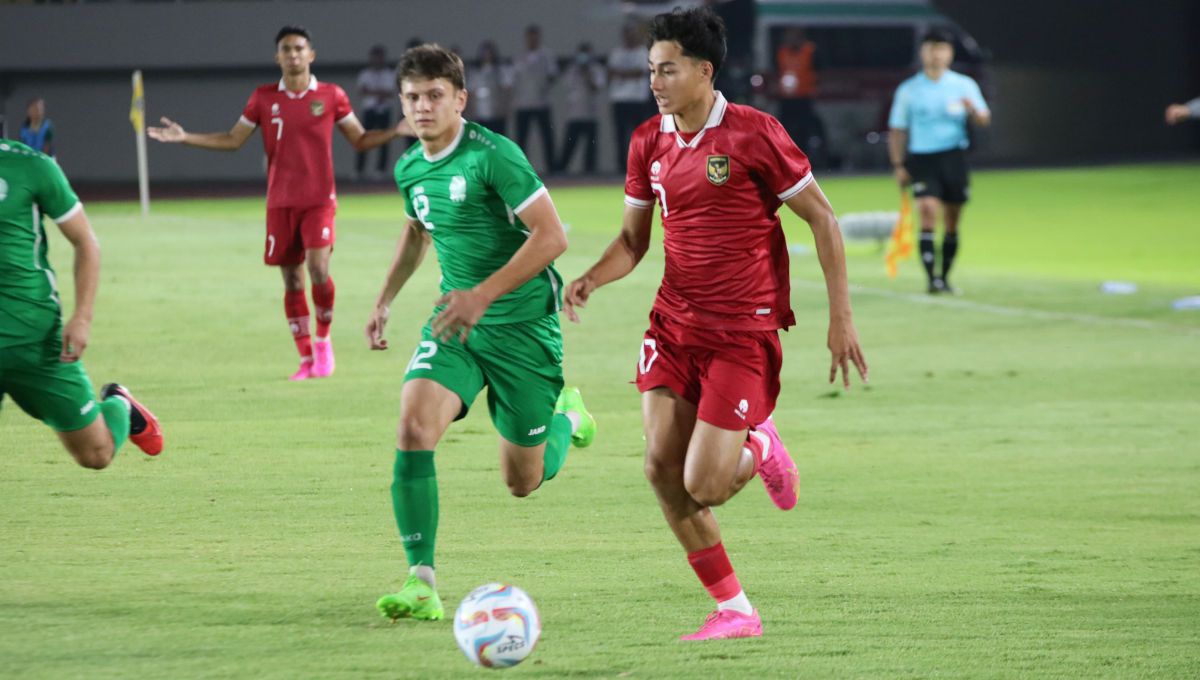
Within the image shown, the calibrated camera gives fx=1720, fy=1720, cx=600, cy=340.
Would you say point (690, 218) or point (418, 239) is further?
point (418, 239)

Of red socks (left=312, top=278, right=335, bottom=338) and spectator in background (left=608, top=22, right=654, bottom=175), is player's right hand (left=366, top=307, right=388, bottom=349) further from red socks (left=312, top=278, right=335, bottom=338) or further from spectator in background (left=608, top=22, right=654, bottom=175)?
spectator in background (left=608, top=22, right=654, bottom=175)

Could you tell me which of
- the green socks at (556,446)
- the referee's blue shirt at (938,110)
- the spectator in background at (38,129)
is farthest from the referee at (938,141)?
the spectator in background at (38,129)

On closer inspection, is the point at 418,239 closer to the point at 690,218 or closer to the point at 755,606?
the point at 690,218

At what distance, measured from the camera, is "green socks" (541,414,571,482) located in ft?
24.7

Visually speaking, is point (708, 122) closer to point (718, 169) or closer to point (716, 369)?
point (718, 169)

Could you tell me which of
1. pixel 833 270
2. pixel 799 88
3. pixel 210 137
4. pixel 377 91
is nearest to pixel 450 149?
pixel 833 270

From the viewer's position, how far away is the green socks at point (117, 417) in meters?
7.70

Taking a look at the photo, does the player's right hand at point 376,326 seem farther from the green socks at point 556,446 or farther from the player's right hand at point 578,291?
the player's right hand at point 578,291

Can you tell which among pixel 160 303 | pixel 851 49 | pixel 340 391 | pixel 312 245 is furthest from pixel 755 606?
pixel 851 49

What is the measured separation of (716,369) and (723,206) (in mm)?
585

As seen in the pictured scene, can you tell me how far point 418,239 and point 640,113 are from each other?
105 feet

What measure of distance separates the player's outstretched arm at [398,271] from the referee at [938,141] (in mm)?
11099

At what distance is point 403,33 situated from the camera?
135 feet

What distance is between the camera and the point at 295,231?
482 inches
